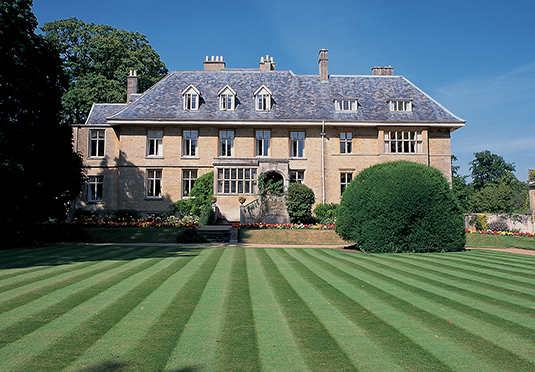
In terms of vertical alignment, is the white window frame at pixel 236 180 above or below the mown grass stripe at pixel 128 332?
above

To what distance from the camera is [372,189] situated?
13.9 m

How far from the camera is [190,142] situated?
92.1ft

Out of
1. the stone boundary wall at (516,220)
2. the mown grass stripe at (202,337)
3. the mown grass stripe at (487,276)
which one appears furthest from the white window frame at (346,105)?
the mown grass stripe at (202,337)

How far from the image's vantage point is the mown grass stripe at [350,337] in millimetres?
3736

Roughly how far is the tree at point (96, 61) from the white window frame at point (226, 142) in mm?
14393

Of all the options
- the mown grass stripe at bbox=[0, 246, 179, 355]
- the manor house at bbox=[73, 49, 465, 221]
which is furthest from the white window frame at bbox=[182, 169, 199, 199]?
the mown grass stripe at bbox=[0, 246, 179, 355]

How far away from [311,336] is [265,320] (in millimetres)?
843

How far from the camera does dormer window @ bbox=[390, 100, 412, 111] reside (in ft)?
94.5

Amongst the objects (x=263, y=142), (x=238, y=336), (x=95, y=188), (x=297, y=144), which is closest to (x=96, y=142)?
(x=95, y=188)

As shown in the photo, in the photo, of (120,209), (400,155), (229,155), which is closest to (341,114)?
(400,155)

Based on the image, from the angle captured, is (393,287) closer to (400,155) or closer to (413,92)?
(400,155)

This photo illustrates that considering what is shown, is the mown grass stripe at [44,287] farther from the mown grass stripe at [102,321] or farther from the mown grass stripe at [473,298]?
the mown grass stripe at [473,298]

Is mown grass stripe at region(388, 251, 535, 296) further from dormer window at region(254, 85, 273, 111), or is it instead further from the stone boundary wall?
dormer window at region(254, 85, 273, 111)

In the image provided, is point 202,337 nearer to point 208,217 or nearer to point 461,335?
point 461,335
